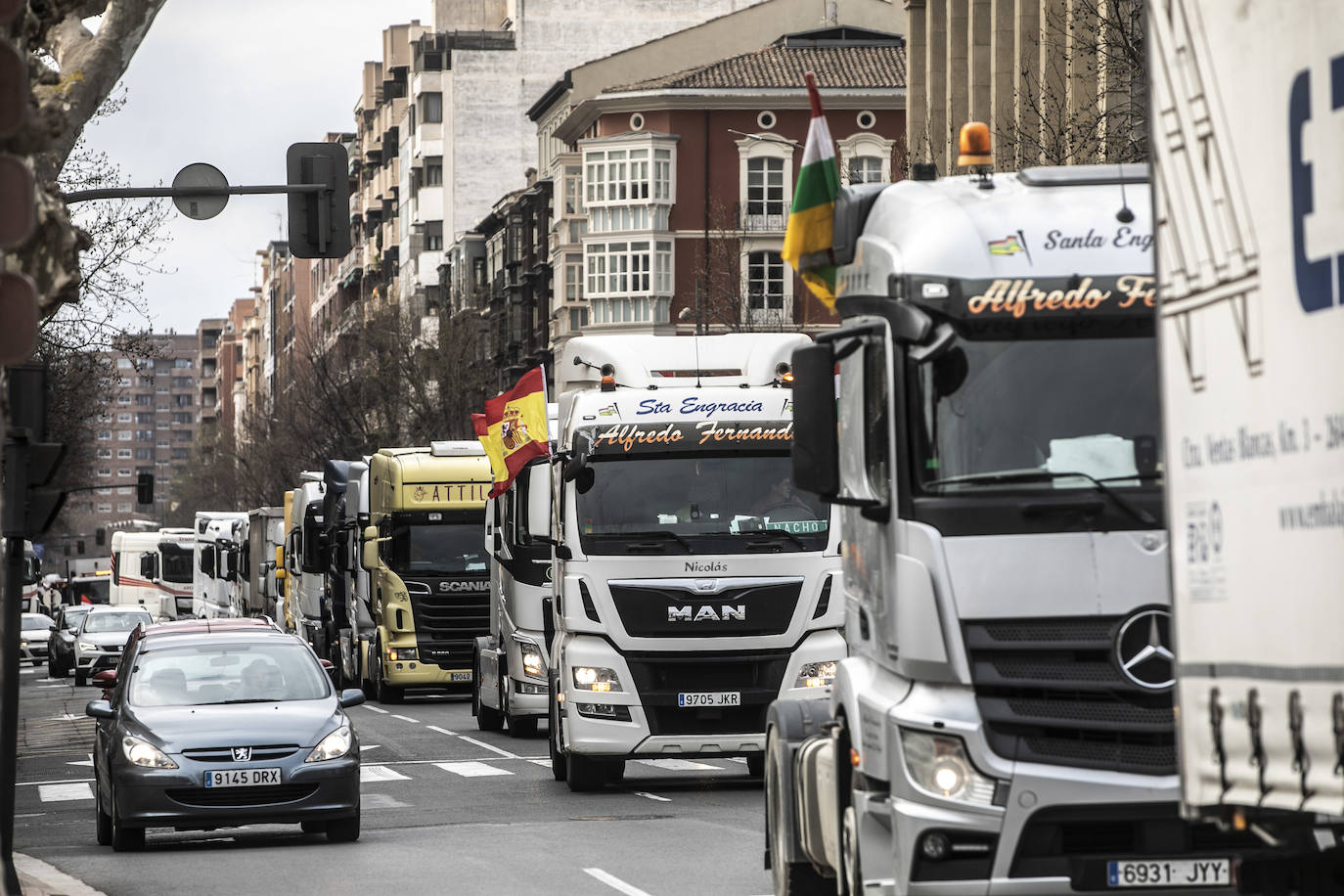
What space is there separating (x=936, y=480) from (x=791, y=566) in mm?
10798

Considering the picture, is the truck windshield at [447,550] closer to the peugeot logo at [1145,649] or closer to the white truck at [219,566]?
the peugeot logo at [1145,649]

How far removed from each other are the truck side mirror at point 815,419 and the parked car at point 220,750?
8217 mm

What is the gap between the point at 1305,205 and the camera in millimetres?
6223

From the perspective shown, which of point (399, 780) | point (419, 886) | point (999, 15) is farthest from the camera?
point (999, 15)

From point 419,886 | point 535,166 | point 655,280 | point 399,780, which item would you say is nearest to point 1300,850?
point 419,886

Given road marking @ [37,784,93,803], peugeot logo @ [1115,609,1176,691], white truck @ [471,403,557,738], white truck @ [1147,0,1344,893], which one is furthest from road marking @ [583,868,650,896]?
white truck @ [471,403,557,738]

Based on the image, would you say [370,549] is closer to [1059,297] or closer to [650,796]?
[650,796]

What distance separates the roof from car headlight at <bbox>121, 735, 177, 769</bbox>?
219 ft

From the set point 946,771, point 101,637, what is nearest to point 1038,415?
point 946,771

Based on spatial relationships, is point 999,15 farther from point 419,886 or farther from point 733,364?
point 419,886

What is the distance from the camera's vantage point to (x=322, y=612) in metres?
50.6

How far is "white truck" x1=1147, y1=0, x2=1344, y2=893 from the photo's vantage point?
6.10 metres

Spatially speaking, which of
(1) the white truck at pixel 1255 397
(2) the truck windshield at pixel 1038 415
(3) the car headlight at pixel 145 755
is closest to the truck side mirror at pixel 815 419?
(2) the truck windshield at pixel 1038 415

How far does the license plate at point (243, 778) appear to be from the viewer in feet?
56.9
